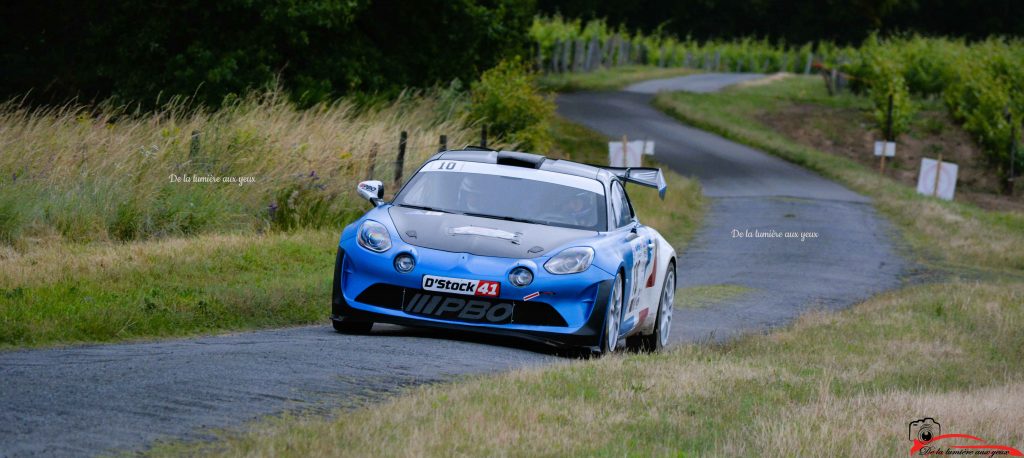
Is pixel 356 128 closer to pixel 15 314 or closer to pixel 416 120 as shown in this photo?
pixel 416 120

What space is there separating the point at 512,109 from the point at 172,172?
16.3m

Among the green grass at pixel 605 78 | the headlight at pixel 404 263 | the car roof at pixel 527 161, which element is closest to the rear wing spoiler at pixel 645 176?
the car roof at pixel 527 161

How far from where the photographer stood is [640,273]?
12.8 m

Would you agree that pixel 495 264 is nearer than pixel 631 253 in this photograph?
Yes

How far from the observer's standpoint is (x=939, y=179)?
46562 millimetres

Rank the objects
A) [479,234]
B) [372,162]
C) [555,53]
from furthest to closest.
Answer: [555,53] < [372,162] < [479,234]

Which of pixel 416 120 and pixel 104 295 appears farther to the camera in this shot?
pixel 416 120

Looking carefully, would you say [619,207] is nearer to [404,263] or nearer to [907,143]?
[404,263]

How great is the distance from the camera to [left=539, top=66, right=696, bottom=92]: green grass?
6944 cm

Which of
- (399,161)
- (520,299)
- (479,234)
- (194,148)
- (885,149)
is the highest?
(479,234)

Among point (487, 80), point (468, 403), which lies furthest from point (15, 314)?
point (487, 80)

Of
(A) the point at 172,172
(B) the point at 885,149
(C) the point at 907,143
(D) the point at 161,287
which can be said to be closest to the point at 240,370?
(D) the point at 161,287

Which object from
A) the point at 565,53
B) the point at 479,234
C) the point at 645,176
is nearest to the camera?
the point at 479,234

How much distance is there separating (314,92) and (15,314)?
2288cm
